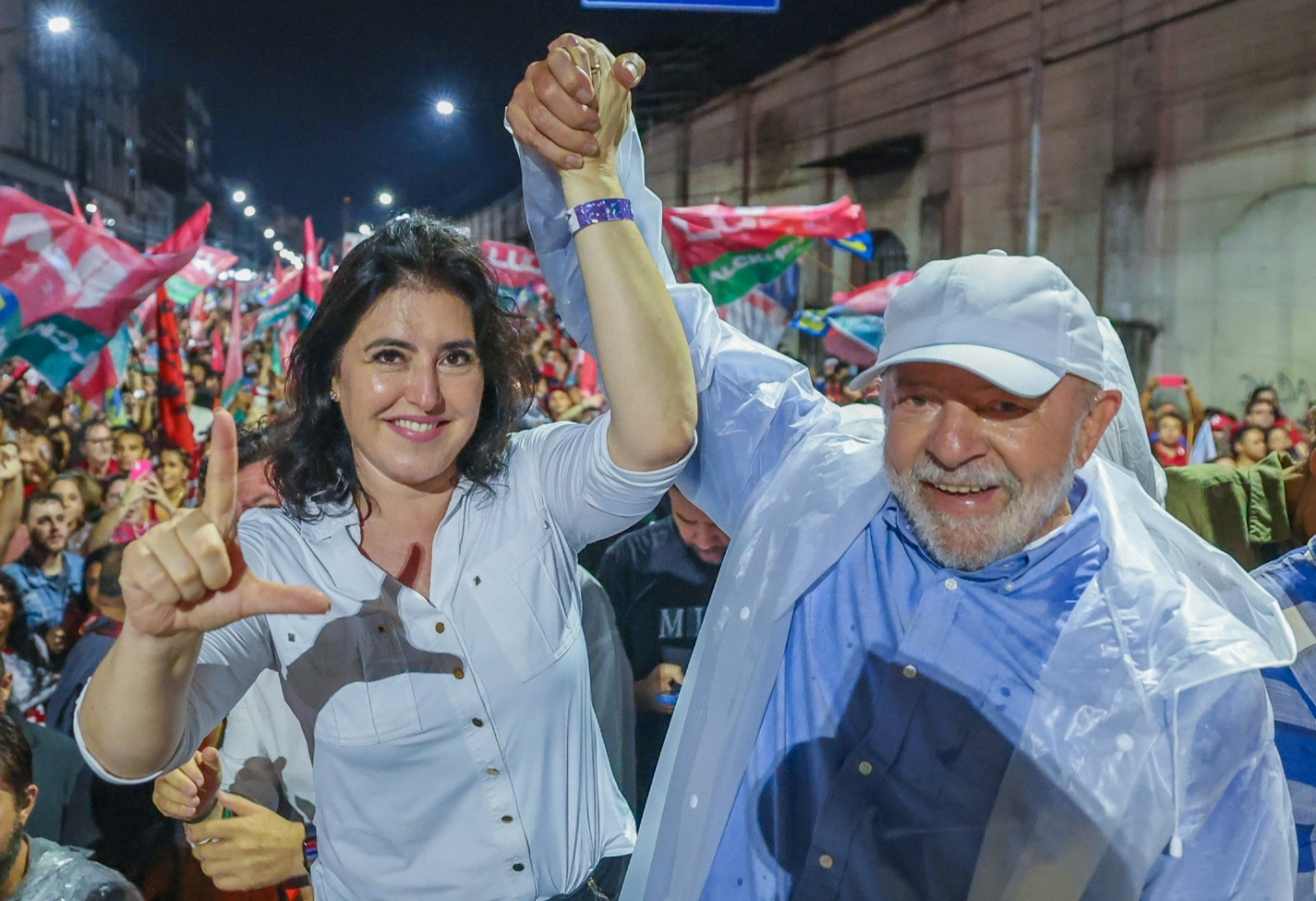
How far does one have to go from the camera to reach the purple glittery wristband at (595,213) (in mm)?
1589

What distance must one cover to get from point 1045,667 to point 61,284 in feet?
17.8

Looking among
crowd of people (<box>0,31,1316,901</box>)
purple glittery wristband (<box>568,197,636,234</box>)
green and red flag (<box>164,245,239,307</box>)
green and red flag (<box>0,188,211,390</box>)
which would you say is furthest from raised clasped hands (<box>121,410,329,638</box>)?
green and red flag (<box>164,245,239,307</box>)

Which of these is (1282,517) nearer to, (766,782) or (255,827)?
(766,782)

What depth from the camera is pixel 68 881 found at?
2.58 meters

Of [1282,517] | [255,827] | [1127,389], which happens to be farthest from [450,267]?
[1282,517]

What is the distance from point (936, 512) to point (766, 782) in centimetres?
48

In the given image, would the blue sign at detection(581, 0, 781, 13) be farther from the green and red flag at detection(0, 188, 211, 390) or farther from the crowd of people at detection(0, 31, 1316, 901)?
the green and red flag at detection(0, 188, 211, 390)

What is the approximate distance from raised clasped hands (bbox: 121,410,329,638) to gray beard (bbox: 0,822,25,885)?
5.60ft

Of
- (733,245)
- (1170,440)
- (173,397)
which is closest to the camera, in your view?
(173,397)

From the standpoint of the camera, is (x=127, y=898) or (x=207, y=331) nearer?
(x=127, y=898)

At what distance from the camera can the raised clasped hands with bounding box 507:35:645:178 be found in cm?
155

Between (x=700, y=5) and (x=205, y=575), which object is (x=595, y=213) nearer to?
(x=205, y=575)

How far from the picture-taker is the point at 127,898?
2.59 metres

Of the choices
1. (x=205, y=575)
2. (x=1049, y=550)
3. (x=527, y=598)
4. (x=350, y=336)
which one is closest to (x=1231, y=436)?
(x=1049, y=550)
